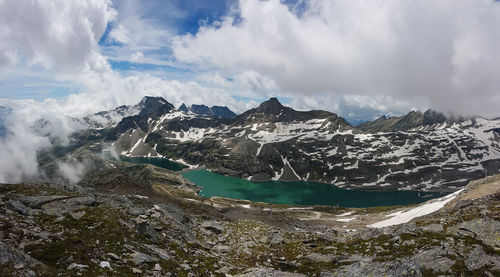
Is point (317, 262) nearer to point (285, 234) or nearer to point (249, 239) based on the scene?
point (249, 239)

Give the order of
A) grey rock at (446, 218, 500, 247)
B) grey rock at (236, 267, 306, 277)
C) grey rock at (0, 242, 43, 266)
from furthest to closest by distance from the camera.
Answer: grey rock at (236, 267, 306, 277) < grey rock at (446, 218, 500, 247) < grey rock at (0, 242, 43, 266)

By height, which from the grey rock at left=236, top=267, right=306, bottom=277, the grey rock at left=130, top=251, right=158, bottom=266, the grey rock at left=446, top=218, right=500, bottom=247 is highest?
the grey rock at left=446, top=218, right=500, bottom=247

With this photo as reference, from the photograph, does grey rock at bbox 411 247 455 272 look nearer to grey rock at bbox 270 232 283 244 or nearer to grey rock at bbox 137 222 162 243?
grey rock at bbox 270 232 283 244

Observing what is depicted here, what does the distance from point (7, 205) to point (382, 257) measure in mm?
31599

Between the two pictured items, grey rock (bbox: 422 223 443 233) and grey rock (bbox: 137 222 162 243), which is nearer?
grey rock (bbox: 422 223 443 233)

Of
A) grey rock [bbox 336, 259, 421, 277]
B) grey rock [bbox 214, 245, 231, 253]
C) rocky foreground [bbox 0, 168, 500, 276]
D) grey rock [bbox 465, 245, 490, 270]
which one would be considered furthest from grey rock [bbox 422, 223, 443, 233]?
grey rock [bbox 214, 245, 231, 253]

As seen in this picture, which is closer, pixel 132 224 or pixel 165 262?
pixel 165 262

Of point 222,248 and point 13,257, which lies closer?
point 13,257

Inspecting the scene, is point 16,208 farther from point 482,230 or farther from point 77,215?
point 482,230

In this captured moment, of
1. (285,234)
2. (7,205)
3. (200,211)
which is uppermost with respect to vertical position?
(7,205)

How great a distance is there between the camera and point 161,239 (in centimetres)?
2323

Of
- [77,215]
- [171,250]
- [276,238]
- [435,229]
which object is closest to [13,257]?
[77,215]

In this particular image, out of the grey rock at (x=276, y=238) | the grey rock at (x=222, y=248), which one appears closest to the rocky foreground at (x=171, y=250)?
the grey rock at (x=222, y=248)

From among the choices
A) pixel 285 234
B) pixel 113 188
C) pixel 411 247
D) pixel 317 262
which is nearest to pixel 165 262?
pixel 317 262
